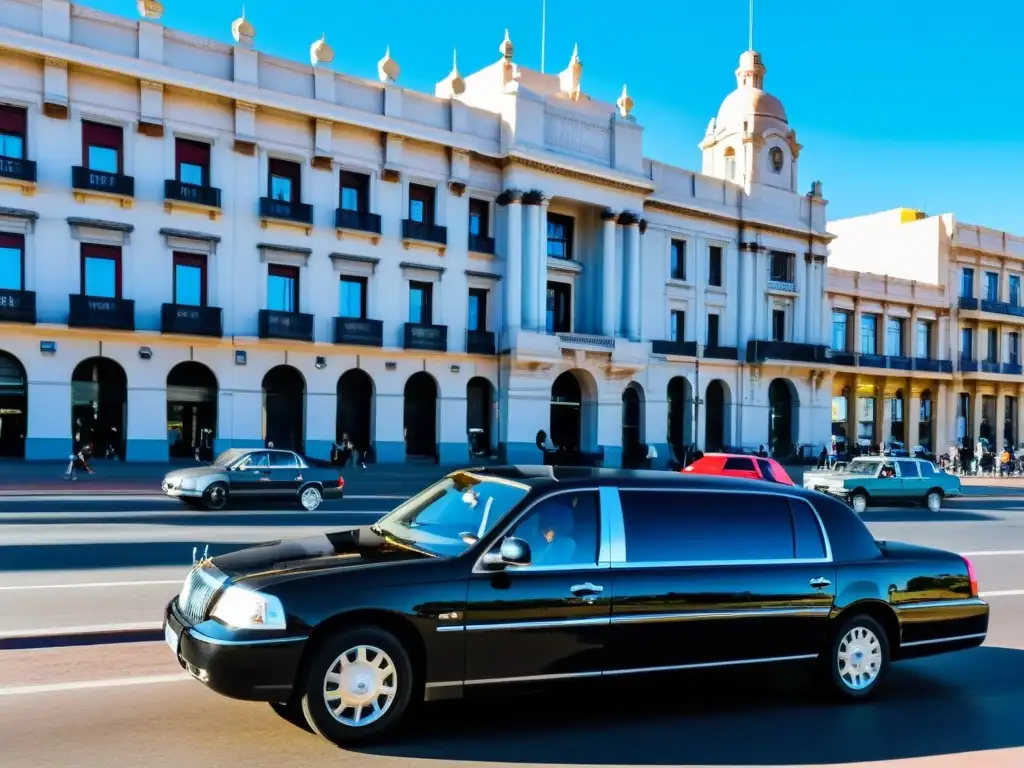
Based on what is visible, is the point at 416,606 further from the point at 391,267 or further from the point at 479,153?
the point at 479,153

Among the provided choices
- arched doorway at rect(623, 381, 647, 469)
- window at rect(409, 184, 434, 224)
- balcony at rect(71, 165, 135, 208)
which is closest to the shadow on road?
balcony at rect(71, 165, 135, 208)

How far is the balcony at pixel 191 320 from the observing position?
29.4 metres

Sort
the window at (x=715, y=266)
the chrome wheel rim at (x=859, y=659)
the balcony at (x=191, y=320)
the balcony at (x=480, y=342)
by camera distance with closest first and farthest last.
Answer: the chrome wheel rim at (x=859, y=659), the balcony at (x=191, y=320), the balcony at (x=480, y=342), the window at (x=715, y=266)

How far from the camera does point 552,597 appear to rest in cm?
538

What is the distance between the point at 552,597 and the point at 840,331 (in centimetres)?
5087

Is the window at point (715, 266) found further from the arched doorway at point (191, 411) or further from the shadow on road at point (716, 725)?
the shadow on road at point (716, 725)

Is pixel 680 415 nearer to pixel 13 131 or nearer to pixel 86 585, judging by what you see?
pixel 13 131

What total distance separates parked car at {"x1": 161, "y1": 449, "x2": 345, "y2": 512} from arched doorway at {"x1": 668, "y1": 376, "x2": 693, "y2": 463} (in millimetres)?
27159

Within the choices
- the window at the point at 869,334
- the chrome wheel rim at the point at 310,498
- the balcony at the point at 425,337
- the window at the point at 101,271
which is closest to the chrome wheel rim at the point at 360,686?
the chrome wheel rim at the point at 310,498

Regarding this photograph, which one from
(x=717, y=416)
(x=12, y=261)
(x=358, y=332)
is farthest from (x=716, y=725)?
(x=717, y=416)

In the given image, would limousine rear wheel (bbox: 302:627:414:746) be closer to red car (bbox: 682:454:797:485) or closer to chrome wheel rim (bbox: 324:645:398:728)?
chrome wheel rim (bbox: 324:645:398:728)

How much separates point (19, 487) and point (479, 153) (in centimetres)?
2222

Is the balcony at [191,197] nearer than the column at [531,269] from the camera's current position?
Yes

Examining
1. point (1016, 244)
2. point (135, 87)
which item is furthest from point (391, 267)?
point (1016, 244)
